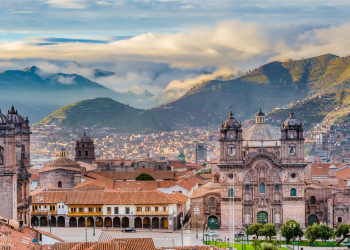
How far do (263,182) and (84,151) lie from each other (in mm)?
69397

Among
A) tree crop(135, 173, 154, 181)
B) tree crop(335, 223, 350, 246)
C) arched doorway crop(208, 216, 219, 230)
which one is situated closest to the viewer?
tree crop(335, 223, 350, 246)

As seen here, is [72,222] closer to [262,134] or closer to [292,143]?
[262,134]

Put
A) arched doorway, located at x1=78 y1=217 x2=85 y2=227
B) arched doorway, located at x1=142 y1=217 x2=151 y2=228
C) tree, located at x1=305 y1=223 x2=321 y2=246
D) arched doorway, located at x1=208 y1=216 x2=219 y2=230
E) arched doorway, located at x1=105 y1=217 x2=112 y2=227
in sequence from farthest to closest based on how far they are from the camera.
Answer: arched doorway, located at x1=78 y1=217 x2=85 y2=227, arched doorway, located at x1=105 y1=217 x2=112 y2=227, arched doorway, located at x1=142 y1=217 x2=151 y2=228, arched doorway, located at x1=208 y1=216 x2=219 y2=230, tree, located at x1=305 y1=223 x2=321 y2=246

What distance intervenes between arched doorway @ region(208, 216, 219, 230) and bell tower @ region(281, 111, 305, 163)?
9.79 m

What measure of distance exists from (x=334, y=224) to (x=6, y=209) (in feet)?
116

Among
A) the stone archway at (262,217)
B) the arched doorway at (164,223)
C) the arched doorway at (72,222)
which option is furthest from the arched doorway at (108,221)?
the stone archway at (262,217)

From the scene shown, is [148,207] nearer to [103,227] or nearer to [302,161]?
[103,227]

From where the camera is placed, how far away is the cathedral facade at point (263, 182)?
226 ft

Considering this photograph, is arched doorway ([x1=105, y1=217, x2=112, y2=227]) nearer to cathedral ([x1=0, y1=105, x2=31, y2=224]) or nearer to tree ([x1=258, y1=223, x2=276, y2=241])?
cathedral ([x1=0, y1=105, x2=31, y2=224])

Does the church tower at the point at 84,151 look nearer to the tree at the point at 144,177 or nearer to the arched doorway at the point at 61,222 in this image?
the tree at the point at 144,177

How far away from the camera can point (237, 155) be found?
228 feet

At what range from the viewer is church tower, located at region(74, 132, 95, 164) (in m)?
132

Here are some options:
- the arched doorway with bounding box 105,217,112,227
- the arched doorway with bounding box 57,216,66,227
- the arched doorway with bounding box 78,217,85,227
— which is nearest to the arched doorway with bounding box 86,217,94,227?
the arched doorway with bounding box 78,217,85,227

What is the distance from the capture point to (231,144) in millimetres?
69750
